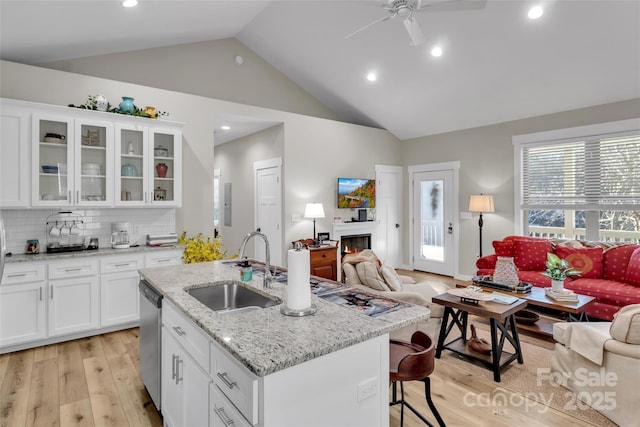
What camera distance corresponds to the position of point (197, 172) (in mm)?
4859

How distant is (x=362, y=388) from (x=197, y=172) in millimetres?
4118

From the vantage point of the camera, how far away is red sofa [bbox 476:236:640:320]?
3761mm

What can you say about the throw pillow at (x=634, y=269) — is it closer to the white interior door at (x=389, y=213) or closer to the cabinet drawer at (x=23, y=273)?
the white interior door at (x=389, y=213)

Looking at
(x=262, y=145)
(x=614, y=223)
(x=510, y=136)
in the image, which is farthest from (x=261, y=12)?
(x=614, y=223)

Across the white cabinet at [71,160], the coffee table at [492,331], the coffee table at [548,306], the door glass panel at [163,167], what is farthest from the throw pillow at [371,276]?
the white cabinet at [71,160]

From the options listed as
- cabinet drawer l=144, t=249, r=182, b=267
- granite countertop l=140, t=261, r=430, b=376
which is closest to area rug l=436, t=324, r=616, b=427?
granite countertop l=140, t=261, r=430, b=376

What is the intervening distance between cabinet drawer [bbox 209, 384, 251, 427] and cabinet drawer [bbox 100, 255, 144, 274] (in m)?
2.88

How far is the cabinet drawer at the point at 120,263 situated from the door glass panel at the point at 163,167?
2.49 ft

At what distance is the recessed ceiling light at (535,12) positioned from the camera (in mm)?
3747

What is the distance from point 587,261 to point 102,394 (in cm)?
526

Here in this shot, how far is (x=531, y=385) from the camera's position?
2730 mm

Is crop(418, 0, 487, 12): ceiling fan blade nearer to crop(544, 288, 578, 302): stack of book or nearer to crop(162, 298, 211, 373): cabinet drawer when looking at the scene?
crop(544, 288, 578, 302): stack of book

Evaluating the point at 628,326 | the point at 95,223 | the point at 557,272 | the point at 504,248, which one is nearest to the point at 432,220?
the point at 504,248

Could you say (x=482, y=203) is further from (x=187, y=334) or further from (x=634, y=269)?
(x=187, y=334)
